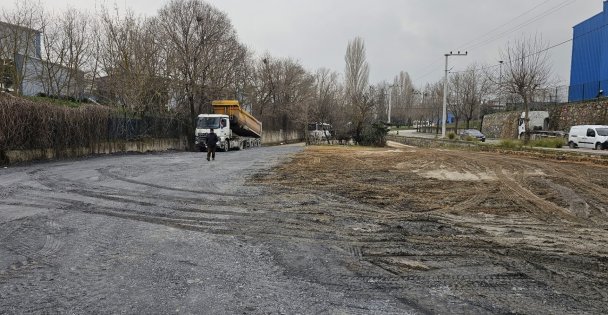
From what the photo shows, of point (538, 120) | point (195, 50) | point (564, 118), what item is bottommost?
point (538, 120)

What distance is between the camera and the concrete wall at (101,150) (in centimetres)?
1891

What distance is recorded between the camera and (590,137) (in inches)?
1192

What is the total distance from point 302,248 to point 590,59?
160 ft

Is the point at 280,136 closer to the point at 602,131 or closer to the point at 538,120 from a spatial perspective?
the point at 538,120

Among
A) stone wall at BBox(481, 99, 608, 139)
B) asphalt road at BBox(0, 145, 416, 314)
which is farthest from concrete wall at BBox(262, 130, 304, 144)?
asphalt road at BBox(0, 145, 416, 314)

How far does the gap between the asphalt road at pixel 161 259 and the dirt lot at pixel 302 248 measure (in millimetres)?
25

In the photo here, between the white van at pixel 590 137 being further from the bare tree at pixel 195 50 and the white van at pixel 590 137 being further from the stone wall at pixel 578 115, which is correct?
the bare tree at pixel 195 50

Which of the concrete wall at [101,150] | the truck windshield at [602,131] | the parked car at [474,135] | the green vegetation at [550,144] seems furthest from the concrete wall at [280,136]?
the truck windshield at [602,131]

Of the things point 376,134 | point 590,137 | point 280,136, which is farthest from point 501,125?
point 280,136

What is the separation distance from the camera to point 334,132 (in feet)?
162

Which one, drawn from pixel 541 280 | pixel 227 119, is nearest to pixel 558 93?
pixel 227 119

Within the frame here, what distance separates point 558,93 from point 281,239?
1967 inches

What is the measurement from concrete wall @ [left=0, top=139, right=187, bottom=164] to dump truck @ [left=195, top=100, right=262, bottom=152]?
132 inches

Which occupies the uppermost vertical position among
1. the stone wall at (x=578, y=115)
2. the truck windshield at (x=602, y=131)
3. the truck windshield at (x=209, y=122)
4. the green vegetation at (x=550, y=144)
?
the stone wall at (x=578, y=115)
